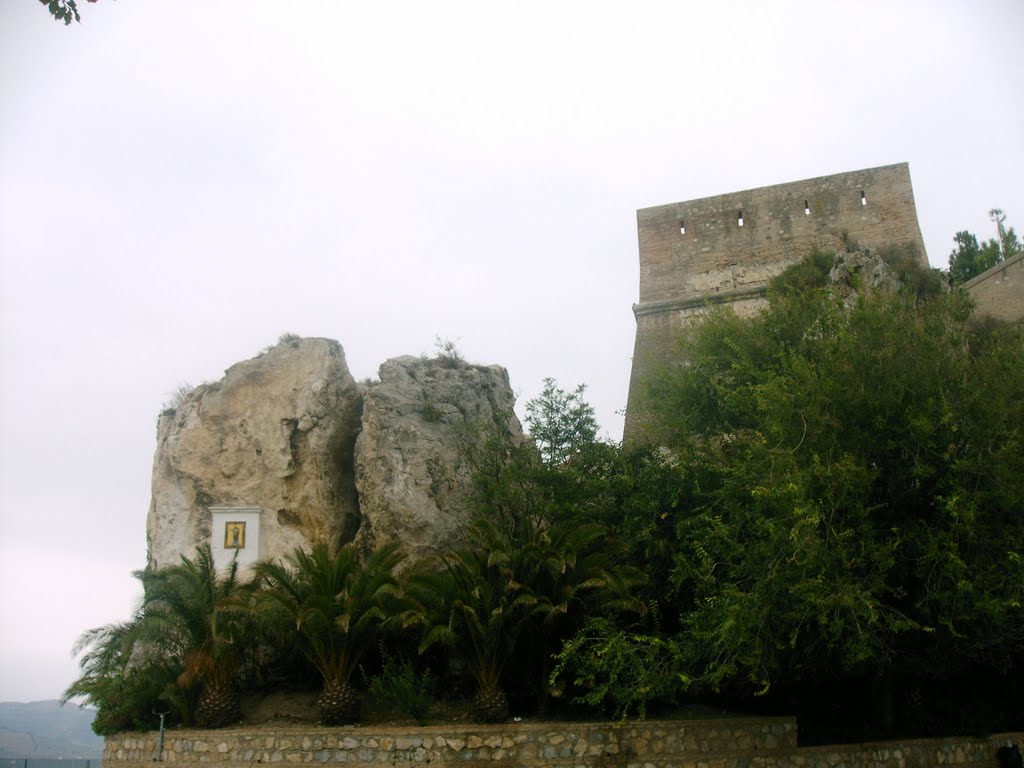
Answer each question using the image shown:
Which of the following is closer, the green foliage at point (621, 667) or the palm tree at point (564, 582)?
the green foliage at point (621, 667)

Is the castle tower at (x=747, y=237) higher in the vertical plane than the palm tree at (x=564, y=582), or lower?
higher

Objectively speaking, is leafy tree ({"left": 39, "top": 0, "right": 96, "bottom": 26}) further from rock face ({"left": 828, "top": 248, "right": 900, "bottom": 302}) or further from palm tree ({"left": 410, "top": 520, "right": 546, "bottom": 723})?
rock face ({"left": 828, "top": 248, "right": 900, "bottom": 302})

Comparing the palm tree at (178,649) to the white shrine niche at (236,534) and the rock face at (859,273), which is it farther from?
the rock face at (859,273)

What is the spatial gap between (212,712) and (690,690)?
7.08m

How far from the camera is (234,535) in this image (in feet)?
53.0

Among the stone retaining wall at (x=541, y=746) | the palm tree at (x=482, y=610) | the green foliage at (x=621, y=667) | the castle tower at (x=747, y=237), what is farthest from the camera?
the castle tower at (x=747, y=237)

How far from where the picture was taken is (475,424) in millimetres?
16922

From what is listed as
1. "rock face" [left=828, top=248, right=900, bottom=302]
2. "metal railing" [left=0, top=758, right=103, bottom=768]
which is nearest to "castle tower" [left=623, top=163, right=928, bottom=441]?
"rock face" [left=828, top=248, right=900, bottom=302]

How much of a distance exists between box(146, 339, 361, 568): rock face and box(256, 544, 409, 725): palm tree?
8.13 ft

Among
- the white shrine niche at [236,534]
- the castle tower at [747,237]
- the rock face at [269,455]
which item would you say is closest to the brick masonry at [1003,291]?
the castle tower at [747,237]

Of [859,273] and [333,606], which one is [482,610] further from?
[859,273]

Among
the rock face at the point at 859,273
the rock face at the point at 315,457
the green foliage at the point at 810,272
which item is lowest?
the rock face at the point at 315,457

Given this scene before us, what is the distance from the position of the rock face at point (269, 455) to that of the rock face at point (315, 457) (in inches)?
0.7

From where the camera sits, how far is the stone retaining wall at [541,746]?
12461mm
